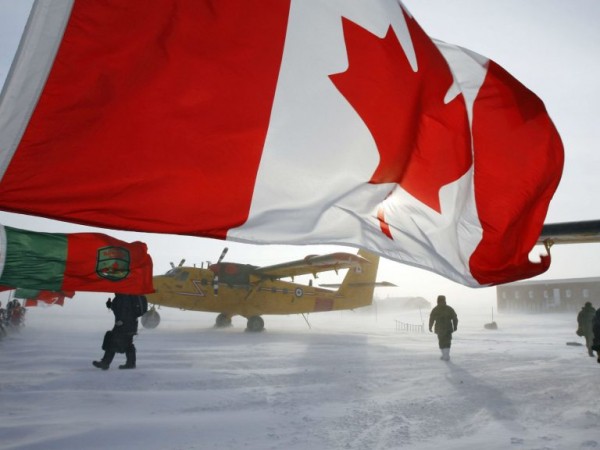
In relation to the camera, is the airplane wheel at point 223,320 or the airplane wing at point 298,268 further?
the airplane wheel at point 223,320

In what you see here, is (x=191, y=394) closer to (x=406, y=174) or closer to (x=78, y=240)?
(x=78, y=240)

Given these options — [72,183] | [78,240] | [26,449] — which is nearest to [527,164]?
[72,183]

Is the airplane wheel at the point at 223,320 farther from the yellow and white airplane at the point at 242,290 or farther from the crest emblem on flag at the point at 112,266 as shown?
the crest emblem on flag at the point at 112,266

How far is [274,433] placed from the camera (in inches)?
163

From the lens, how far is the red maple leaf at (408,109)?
2363 millimetres

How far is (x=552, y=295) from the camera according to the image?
50.1 metres

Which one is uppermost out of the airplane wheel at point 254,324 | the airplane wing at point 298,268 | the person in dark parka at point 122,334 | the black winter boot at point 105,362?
the airplane wing at point 298,268

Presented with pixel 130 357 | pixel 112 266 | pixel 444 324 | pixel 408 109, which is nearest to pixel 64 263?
pixel 112 266

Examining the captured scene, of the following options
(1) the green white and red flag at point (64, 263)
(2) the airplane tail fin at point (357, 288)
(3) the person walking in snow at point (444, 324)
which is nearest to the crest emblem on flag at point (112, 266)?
(1) the green white and red flag at point (64, 263)

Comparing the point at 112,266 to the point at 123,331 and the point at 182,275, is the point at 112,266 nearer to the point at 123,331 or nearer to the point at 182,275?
the point at 123,331

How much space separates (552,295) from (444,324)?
158 feet

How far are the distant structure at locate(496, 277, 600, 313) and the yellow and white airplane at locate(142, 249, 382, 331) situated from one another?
37.1 meters

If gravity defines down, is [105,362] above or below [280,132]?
below

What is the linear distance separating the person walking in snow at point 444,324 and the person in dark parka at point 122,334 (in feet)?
22.7
